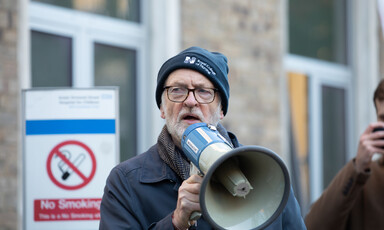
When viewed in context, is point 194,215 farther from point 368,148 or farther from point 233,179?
point 368,148

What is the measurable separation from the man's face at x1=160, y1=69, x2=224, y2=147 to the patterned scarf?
0.11 feet

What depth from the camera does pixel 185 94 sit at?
10.8 feet

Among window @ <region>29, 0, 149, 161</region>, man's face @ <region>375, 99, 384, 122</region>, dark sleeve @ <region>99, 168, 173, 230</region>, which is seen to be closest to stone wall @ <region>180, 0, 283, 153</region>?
window @ <region>29, 0, 149, 161</region>

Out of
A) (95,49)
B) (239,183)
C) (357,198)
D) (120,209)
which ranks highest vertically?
(95,49)

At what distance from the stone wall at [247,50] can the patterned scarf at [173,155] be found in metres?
4.20

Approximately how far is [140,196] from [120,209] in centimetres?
11

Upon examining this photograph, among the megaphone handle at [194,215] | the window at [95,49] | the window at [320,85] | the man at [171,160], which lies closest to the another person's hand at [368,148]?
the man at [171,160]

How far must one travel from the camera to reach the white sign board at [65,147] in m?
4.40

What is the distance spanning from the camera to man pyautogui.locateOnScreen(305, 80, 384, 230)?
4508 mm

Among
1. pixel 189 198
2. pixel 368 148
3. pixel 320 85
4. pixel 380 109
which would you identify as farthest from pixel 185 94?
pixel 320 85

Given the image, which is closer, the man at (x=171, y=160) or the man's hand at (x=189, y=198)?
the man's hand at (x=189, y=198)

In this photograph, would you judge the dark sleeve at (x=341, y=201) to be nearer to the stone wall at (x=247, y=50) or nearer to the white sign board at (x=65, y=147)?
the white sign board at (x=65, y=147)

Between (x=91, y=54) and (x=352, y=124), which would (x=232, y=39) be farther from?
(x=352, y=124)

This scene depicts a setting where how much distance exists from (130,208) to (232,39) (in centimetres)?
503
